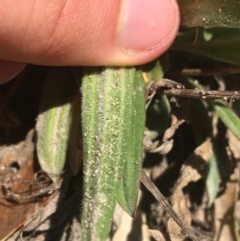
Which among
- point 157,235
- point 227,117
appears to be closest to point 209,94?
point 227,117

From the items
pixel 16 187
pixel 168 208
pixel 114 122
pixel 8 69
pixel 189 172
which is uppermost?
pixel 8 69

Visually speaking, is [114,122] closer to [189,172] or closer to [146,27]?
[146,27]

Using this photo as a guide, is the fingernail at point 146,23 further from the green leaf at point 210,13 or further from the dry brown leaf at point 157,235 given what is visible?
the dry brown leaf at point 157,235

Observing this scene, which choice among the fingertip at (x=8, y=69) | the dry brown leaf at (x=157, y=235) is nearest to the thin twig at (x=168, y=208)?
the dry brown leaf at (x=157, y=235)

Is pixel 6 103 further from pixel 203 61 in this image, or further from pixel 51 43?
pixel 203 61

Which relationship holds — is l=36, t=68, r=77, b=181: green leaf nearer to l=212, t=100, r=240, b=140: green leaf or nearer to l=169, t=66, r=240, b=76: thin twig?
l=169, t=66, r=240, b=76: thin twig

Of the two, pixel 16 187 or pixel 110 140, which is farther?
pixel 16 187
